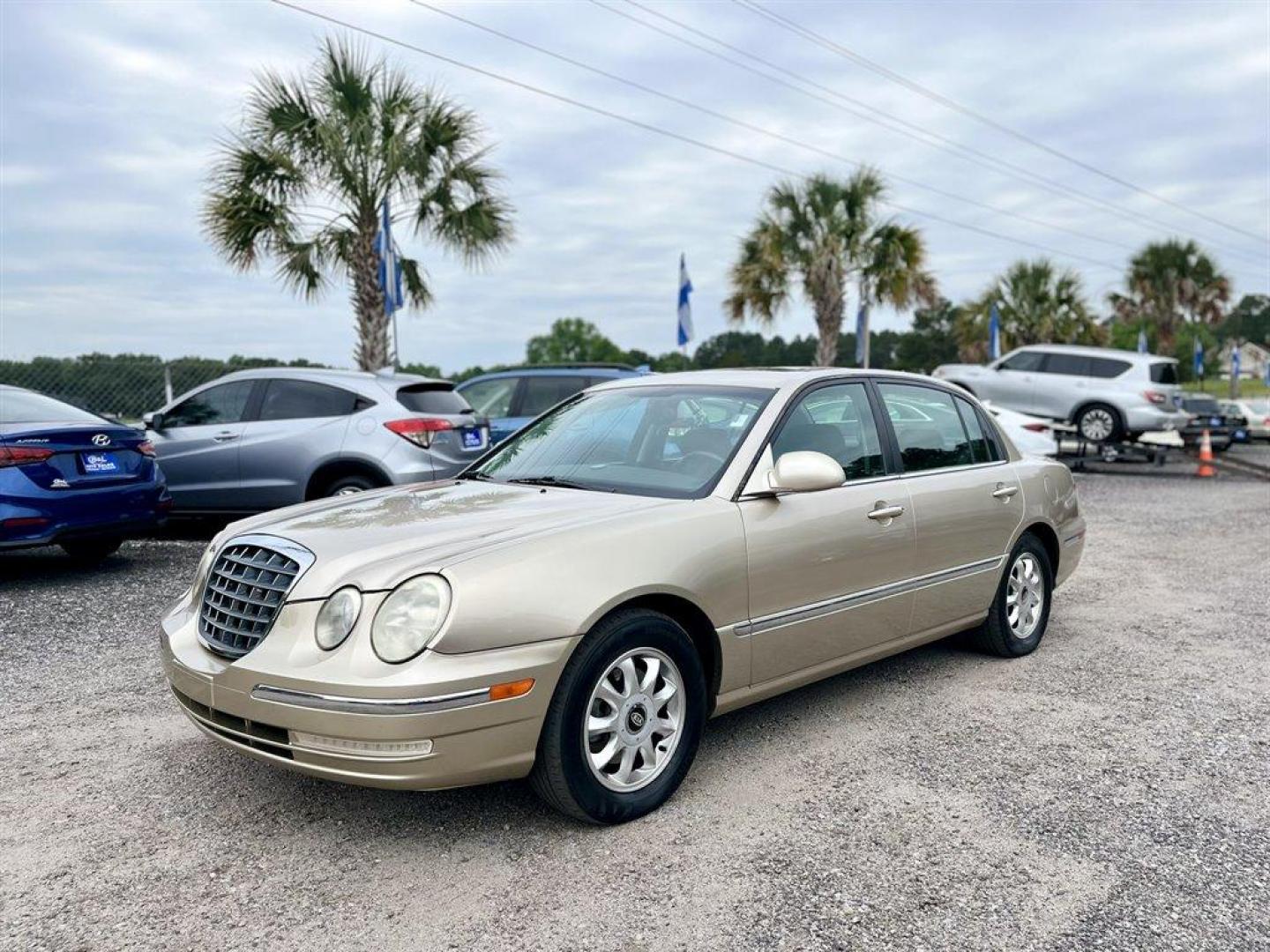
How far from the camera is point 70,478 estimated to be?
7109mm

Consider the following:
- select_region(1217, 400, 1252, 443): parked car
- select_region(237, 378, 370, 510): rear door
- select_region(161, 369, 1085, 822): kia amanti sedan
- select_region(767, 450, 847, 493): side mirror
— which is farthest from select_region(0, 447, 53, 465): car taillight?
select_region(1217, 400, 1252, 443): parked car

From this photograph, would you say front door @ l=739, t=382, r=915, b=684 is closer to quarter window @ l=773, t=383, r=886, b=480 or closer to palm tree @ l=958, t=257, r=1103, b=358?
quarter window @ l=773, t=383, r=886, b=480

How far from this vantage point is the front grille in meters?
3.25

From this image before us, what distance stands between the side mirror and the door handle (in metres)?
0.56

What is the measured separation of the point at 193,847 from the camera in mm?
3252

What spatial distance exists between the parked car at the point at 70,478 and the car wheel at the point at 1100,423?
1568 centimetres

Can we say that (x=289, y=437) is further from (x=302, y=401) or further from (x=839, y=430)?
(x=839, y=430)

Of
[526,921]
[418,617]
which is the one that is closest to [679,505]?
[418,617]

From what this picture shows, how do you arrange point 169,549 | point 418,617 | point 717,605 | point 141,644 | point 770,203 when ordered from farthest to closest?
1. point 770,203
2. point 169,549
3. point 141,644
4. point 717,605
5. point 418,617

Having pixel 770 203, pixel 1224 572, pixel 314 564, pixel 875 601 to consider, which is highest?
pixel 770 203

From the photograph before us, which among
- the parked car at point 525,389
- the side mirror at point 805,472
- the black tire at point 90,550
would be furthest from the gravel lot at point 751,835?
the parked car at point 525,389

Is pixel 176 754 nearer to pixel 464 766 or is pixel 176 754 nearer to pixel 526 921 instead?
pixel 464 766

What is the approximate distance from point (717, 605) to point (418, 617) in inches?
43.5

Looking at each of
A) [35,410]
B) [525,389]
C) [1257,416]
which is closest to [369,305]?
[525,389]
